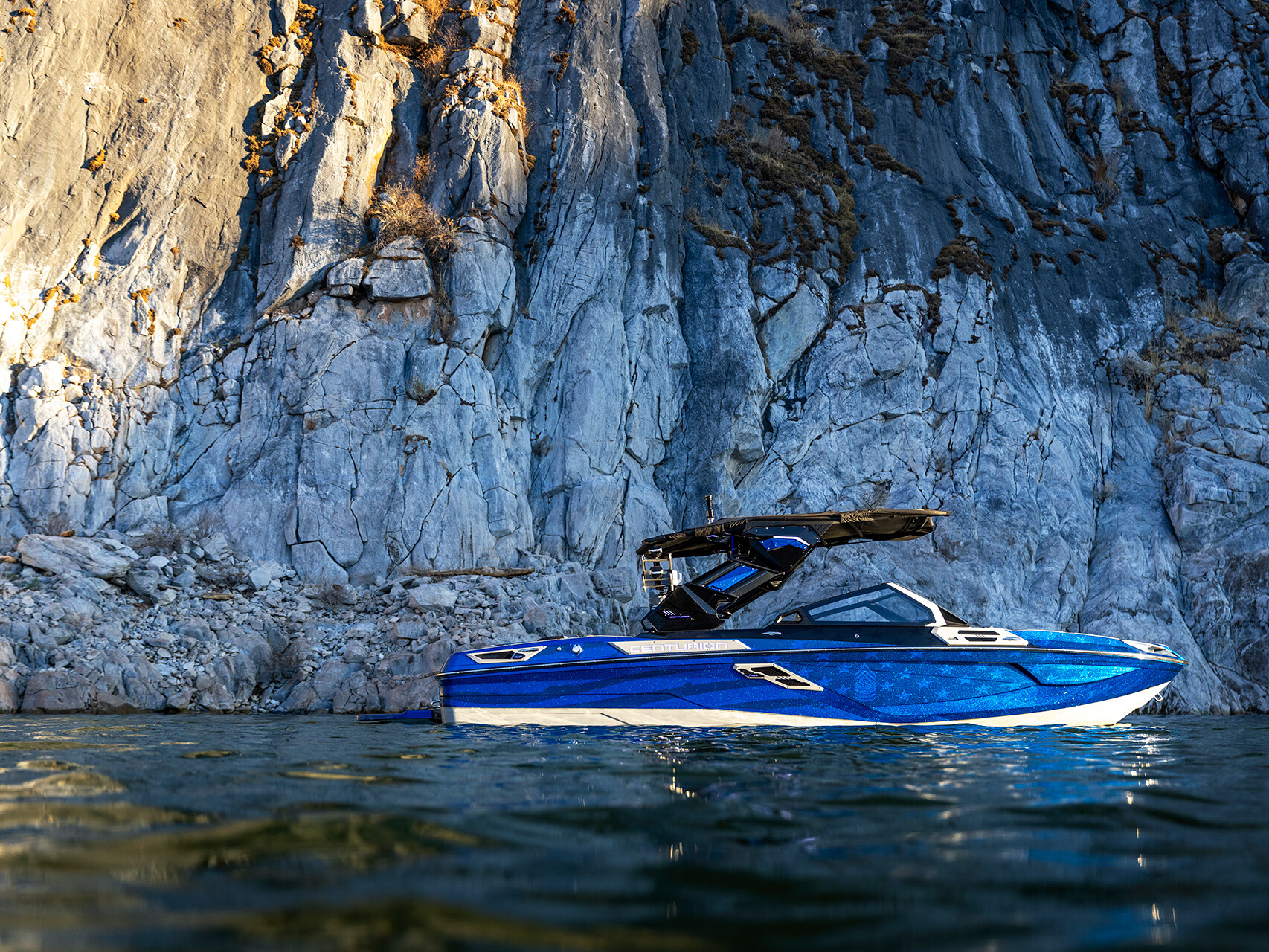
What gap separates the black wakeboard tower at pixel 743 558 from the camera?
A: 10.2 m

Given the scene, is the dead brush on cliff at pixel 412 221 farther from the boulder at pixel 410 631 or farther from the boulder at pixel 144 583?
the boulder at pixel 410 631

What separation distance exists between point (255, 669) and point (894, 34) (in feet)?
104

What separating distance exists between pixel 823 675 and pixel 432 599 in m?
10.3

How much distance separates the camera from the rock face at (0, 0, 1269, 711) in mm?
20062

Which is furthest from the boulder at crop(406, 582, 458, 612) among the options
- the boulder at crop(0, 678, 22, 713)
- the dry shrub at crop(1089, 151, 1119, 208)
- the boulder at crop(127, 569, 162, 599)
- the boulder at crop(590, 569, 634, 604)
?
the dry shrub at crop(1089, 151, 1119, 208)

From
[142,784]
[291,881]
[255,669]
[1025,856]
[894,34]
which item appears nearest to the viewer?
[291,881]

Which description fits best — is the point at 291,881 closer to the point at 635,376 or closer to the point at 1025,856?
the point at 1025,856

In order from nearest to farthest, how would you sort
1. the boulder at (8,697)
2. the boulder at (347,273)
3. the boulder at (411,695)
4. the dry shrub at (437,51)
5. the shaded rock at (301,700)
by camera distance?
the boulder at (8,697), the boulder at (411,695), the shaded rock at (301,700), the boulder at (347,273), the dry shrub at (437,51)

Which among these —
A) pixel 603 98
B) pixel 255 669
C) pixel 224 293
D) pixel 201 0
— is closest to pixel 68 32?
pixel 201 0

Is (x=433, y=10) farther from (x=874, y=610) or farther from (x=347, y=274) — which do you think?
(x=874, y=610)

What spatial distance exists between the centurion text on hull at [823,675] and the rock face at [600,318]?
7322 millimetres

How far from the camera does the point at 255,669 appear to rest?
615 inches

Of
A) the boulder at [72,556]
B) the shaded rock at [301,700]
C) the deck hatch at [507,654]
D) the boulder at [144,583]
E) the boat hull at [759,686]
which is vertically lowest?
the shaded rock at [301,700]

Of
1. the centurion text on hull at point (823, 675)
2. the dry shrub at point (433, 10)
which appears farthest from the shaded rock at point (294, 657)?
the dry shrub at point (433, 10)
